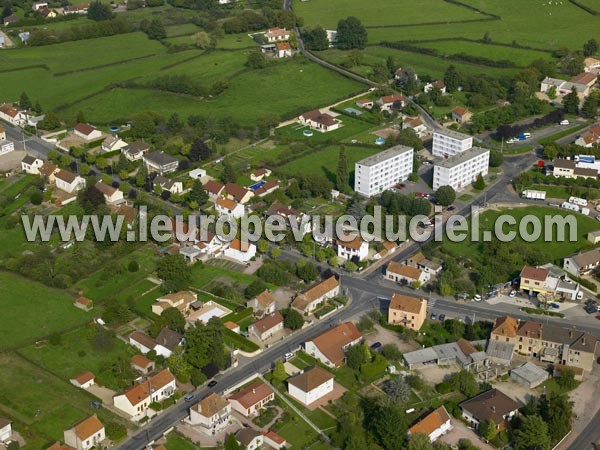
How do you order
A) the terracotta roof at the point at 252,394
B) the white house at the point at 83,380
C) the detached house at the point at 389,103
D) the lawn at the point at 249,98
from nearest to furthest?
the terracotta roof at the point at 252,394 → the white house at the point at 83,380 → the lawn at the point at 249,98 → the detached house at the point at 389,103

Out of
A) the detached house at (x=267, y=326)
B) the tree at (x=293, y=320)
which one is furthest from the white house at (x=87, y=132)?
the tree at (x=293, y=320)

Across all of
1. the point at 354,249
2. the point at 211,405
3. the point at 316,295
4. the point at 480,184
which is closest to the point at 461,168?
the point at 480,184

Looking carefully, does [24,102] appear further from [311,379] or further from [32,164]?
[311,379]

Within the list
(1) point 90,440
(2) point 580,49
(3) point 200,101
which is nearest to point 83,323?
(1) point 90,440

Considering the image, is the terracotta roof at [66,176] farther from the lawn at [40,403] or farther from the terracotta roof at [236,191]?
the lawn at [40,403]

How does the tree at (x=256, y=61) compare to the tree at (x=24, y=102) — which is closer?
the tree at (x=24, y=102)

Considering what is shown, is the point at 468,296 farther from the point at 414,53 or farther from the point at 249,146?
the point at 414,53

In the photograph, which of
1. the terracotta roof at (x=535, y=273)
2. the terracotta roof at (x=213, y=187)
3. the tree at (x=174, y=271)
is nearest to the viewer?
the terracotta roof at (x=535, y=273)
